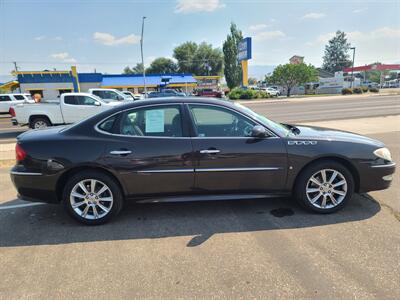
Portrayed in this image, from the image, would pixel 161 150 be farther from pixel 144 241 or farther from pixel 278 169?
pixel 278 169

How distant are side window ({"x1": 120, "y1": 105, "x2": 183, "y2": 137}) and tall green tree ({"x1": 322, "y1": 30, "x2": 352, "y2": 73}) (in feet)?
387

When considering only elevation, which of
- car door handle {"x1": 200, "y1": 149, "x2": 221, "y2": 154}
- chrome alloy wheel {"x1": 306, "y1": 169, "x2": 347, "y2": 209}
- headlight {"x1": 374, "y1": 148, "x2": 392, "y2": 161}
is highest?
car door handle {"x1": 200, "y1": 149, "x2": 221, "y2": 154}

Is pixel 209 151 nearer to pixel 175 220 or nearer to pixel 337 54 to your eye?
pixel 175 220

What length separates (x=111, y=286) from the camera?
2580mm

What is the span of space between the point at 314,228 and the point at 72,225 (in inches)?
119

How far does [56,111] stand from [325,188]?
1160 cm

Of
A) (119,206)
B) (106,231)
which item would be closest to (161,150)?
(119,206)

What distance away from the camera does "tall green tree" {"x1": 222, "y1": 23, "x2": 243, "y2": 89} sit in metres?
66.4

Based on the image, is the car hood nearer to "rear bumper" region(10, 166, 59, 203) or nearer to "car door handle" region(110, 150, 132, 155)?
"car door handle" region(110, 150, 132, 155)

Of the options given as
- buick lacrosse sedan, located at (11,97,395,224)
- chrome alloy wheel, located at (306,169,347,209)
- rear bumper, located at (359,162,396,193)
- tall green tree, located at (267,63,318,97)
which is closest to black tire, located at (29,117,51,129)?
buick lacrosse sedan, located at (11,97,395,224)

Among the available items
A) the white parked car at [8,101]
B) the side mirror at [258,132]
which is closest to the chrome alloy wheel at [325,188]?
the side mirror at [258,132]

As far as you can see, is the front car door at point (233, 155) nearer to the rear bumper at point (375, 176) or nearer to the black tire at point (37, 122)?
the rear bumper at point (375, 176)

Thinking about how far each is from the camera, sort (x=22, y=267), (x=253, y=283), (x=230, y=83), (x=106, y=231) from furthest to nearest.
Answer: (x=230, y=83) < (x=106, y=231) < (x=22, y=267) < (x=253, y=283)

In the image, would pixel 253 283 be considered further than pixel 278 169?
No
